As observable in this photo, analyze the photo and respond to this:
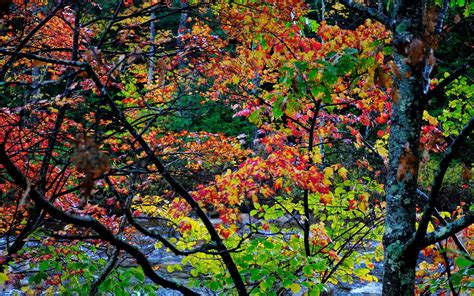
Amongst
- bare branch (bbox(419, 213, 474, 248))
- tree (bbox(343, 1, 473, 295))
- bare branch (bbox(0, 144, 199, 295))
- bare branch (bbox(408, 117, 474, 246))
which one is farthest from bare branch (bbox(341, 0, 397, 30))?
bare branch (bbox(0, 144, 199, 295))

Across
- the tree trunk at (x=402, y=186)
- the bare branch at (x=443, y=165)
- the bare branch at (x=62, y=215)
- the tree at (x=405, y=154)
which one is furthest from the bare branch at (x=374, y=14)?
the bare branch at (x=62, y=215)

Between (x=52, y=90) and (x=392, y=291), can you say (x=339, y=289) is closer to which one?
(x=392, y=291)

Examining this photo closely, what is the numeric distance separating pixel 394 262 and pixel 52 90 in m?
19.0

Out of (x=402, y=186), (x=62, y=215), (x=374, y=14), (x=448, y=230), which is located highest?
(x=374, y=14)

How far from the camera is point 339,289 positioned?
948 cm

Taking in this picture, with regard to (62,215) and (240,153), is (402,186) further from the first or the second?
(240,153)

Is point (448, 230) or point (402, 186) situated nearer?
point (448, 230)

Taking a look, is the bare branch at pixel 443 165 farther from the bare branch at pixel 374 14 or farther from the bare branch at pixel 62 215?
the bare branch at pixel 62 215

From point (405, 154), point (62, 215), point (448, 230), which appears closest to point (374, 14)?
point (405, 154)

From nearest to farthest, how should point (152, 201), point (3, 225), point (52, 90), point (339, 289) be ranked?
point (3, 225), point (152, 201), point (339, 289), point (52, 90)

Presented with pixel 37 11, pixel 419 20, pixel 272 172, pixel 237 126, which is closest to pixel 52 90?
pixel 237 126

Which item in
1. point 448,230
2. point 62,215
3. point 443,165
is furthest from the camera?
point 448,230

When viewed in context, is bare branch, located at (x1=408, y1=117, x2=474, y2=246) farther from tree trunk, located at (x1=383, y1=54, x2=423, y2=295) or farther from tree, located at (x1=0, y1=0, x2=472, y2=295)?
tree trunk, located at (x1=383, y1=54, x2=423, y2=295)

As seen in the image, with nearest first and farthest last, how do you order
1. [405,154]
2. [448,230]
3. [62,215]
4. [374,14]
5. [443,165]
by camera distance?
[62,215], [443,165], [448,230], [405,154], [374,14]
